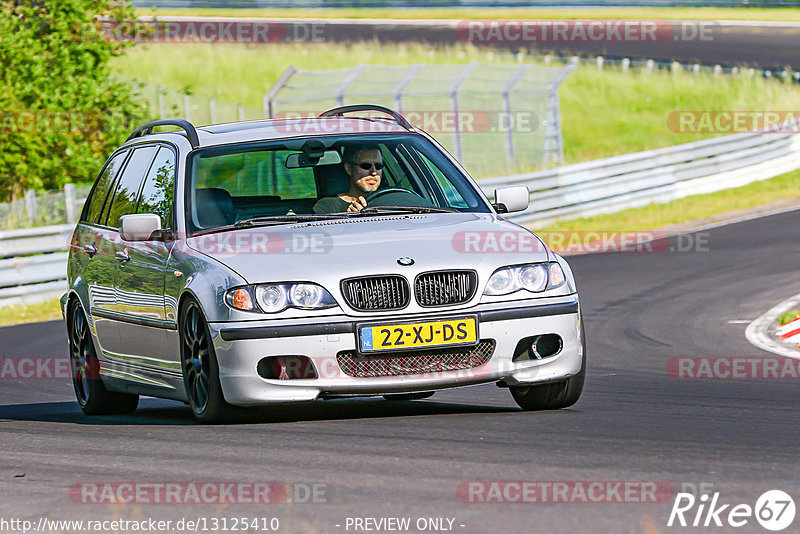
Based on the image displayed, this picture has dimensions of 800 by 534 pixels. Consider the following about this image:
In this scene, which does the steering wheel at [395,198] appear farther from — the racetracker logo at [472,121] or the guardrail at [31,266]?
the racetracker logo at [472,121]

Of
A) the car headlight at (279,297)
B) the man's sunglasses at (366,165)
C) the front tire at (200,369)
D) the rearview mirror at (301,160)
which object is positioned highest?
the rearview mirror at (301,160)

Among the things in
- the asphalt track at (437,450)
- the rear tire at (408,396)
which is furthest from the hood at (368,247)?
the rear tire at (408,396)

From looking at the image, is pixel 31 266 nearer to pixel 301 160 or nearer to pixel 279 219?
pixel 301 160

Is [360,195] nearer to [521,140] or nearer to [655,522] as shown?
[655,522]

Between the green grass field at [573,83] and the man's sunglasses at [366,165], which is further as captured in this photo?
the green grass field at [573,83]

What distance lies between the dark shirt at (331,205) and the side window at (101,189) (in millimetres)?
1956

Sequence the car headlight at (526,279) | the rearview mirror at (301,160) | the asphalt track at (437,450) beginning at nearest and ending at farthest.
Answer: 1. the asphalt track at (437,450)
2. the car headlight at (526,279)
3. the rearview mirror at (301,160)

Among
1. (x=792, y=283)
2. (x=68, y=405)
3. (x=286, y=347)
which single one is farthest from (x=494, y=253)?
(x=792, y=283)

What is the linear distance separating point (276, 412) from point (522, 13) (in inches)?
1980

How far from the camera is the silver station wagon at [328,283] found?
7527mm

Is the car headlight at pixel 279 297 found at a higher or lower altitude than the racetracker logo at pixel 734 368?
higher

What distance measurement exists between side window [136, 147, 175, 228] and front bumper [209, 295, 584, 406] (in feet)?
4.63

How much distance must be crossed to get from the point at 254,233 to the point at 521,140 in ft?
82.0

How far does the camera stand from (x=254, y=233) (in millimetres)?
8148
